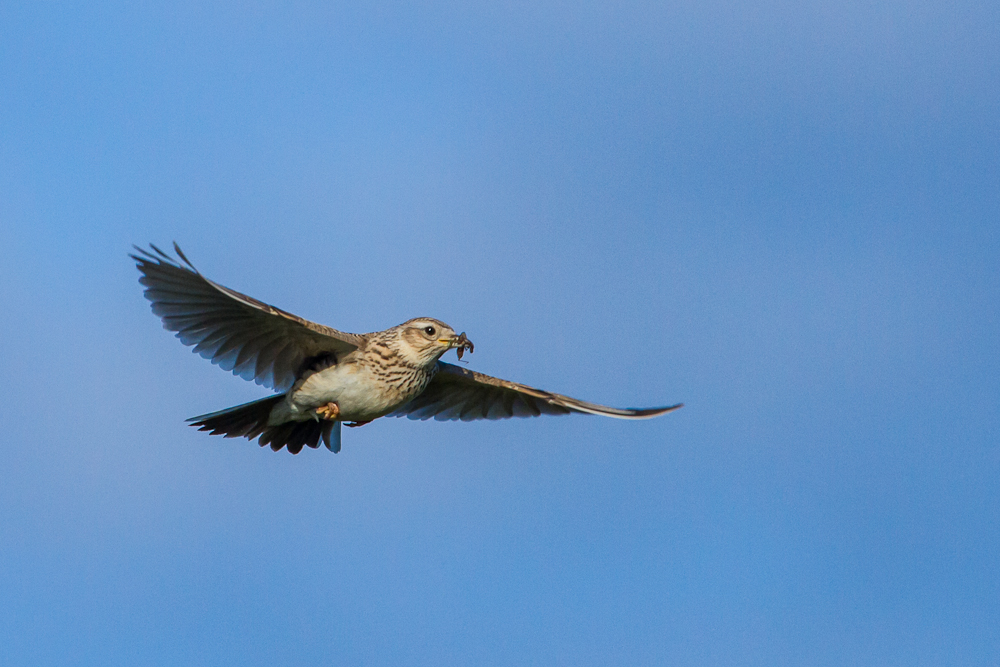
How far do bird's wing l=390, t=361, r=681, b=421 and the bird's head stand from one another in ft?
4.34

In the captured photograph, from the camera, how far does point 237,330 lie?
49.2 feet

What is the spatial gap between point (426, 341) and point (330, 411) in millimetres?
1363

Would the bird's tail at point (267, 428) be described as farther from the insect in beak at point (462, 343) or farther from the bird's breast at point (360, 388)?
the insect in beak at point (462, 343)

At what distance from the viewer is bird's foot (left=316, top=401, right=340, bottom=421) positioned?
583 inches

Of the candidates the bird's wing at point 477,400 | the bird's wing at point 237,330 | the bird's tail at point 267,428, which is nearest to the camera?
the bird's wing at point 237,330

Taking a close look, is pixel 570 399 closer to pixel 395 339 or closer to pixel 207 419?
pixel 395 339

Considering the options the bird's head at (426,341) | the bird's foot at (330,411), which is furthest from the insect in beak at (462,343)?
the bird's foot at (330,411)

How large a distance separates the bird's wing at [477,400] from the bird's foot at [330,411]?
181 cm

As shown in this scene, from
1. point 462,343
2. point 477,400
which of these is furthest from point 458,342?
point 477,400

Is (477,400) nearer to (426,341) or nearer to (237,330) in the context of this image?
(426,341)

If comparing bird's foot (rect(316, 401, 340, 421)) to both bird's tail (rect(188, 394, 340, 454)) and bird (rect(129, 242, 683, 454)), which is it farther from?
bird's tail (rect(188, 394, 340, 454))

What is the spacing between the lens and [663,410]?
1503cm

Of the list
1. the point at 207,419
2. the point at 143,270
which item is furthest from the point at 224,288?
the point at 207,419

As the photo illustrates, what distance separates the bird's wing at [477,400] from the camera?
1638 cm
